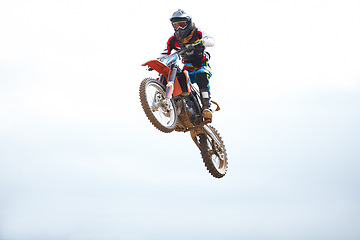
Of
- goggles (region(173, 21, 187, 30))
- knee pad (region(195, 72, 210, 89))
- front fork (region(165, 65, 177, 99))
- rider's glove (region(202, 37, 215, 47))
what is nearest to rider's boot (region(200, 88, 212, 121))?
knee pad (region(195, 72, 210, 89))

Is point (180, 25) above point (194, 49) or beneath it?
above

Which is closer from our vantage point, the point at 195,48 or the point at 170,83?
the point at 170,83

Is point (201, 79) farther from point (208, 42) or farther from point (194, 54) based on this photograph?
point (208, 42)

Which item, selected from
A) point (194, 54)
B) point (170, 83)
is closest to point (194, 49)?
point (194, 54)

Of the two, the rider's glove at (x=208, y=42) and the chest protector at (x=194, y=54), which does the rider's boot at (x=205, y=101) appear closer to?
the chest protector at (x=194, y=54)

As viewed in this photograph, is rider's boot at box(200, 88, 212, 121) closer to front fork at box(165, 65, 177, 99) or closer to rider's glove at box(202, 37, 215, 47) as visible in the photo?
rider's glove at box(202, 37, 215, 47)

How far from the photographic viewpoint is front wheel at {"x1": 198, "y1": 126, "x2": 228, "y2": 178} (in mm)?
19031

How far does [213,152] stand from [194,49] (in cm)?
337

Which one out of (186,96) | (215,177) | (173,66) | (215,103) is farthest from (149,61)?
(215,177)

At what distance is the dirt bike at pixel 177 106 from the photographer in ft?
52.0

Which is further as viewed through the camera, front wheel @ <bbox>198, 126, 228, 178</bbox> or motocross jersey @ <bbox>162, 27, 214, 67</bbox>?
front wheel @ <bbox>198, 126, 228, 178</bbox>

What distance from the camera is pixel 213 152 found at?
63.4 ft

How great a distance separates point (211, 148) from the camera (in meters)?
19.5

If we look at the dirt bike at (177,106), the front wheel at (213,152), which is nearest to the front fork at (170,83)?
the dirt bike at (177,106)
